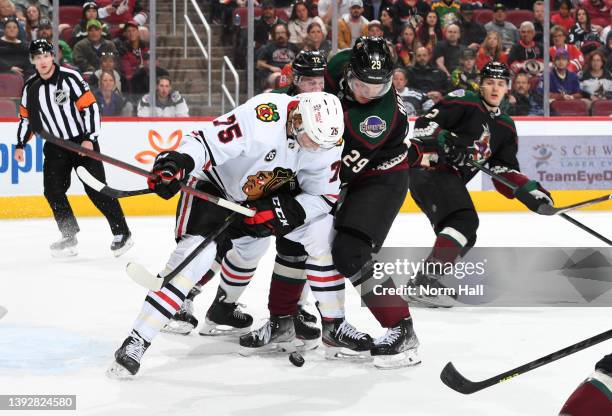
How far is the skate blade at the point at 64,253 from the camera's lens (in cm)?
586

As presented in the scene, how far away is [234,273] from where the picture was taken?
3.87 m

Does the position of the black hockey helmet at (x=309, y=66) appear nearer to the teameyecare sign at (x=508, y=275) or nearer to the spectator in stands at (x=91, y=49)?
the teameyecare sign at (x=508, y=275)

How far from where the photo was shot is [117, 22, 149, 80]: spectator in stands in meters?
7.54

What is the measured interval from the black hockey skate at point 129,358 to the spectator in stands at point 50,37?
4517mm

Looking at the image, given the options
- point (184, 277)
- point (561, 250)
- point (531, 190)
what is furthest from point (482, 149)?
point (184, 277)

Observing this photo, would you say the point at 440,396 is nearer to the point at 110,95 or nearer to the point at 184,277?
the point at 184,277

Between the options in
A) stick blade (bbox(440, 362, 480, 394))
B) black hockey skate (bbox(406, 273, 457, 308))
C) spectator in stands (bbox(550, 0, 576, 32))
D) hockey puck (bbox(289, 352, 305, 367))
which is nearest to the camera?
stick blade (bbox(440, 362, 480, 394))

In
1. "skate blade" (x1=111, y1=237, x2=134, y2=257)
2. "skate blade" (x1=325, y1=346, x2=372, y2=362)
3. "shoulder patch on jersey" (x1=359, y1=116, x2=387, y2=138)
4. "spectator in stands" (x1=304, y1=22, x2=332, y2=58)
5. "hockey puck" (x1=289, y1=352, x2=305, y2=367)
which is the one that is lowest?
"skate blade" (x1=111, y1=237, x2=134, y2=257)

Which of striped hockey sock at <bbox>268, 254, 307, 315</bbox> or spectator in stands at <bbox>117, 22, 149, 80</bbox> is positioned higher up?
spectator in stands at <bbox>117, 22, 149, 80</bbox>

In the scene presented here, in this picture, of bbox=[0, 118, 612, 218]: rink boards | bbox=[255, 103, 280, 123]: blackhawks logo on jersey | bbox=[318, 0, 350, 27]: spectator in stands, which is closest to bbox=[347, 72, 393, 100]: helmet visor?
bbox=[255, 103, 280, 123]: blackhawks logo on jersey

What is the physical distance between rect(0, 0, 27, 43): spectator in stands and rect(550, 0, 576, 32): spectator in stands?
4.15 m

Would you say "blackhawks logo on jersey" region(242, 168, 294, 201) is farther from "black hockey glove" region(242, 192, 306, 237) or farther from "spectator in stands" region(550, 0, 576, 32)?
"spectator in stands" region(550, 0, 576, 32)

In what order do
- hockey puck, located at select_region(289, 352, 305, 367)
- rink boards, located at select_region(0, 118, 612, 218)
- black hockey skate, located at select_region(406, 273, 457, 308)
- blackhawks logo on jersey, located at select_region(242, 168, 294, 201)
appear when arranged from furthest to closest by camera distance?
rink boards, located at select_region(0, 118, 612, 218) → black hockey skate, located at select_region(406, 273, 457, 308) → hockey puck, located at select_region(289, 352, 305, 367) → blackhawks logo on jersey, located at select_region(242, 168, 294, 201)

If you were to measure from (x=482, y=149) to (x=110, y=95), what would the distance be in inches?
140
